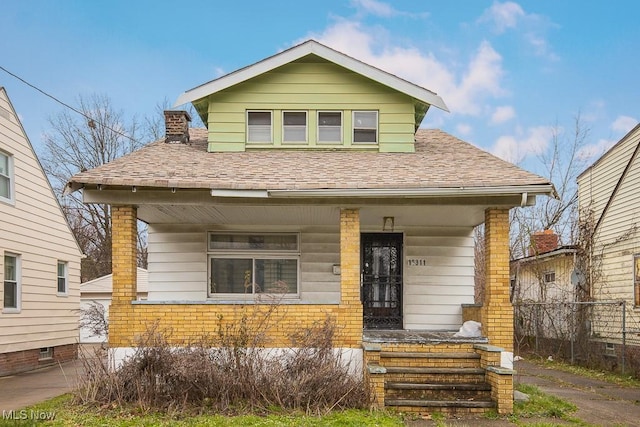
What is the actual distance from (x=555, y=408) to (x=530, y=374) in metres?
5.52

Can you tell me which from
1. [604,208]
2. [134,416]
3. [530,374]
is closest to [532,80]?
[604,208]

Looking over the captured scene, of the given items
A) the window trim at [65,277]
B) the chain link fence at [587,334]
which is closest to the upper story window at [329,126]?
the chain link fence at [587,334]

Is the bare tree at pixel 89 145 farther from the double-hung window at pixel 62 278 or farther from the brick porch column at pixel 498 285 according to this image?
the brick porch column at pixel 498 285

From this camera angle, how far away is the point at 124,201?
912 cm

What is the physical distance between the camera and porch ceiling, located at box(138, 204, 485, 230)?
968 cm

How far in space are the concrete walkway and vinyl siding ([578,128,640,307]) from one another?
42.1ft

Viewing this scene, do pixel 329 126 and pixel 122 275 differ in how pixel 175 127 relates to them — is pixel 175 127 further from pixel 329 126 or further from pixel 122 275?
pixel 122 275

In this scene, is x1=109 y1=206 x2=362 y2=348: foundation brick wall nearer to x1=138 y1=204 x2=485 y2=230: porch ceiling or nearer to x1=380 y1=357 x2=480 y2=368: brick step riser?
x1=380 y1=357 x2=480 y2=368: brick step riser

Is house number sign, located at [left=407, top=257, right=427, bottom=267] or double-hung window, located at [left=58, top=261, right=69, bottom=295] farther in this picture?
double-hung window, located at [left=58, top=261, right=69, bottom=295]

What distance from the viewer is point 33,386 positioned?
1120 centimetres

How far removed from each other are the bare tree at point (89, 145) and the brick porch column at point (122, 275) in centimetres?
1991

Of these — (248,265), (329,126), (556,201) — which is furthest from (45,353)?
(556,201)

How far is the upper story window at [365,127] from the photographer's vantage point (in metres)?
11.6

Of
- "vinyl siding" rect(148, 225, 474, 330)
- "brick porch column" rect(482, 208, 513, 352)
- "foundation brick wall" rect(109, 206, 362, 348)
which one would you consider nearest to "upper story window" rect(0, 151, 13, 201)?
"vinyl siding" rect(148, 225, 474, 330)
